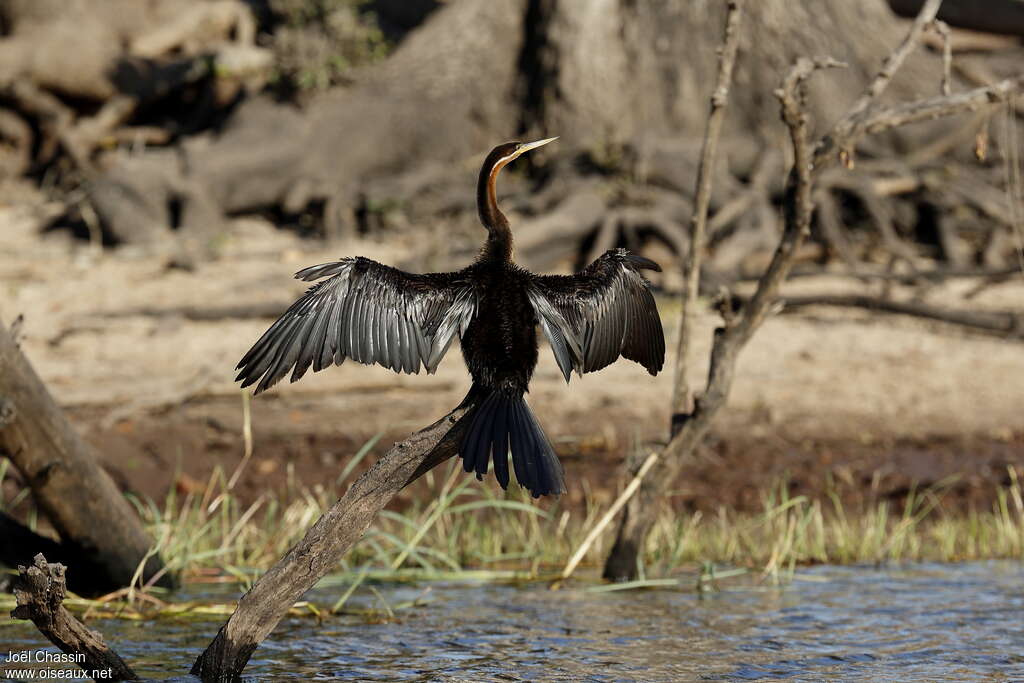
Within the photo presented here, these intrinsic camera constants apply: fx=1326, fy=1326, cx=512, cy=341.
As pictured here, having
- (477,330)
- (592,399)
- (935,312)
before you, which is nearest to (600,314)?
(477,330)

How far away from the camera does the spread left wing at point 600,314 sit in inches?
144

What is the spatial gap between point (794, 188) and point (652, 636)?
1679 mm

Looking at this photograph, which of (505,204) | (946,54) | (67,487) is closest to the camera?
(67,487)

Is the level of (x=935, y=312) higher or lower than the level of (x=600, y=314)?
higher

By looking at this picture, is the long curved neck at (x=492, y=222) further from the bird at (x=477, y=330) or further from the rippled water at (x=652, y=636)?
the rippled water at (x=652, y=636)

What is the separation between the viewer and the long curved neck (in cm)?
377

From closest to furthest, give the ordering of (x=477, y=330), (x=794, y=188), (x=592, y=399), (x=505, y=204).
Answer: (x=477, y=330) → (x=794, y=188) → (x=592, y=399) → (x=505, y=204)

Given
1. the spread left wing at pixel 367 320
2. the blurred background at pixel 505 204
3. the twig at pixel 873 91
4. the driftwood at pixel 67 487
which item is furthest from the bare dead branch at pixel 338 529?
the blurred background at pixel 505 204

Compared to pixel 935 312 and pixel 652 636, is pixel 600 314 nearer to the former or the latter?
pixel 652 636

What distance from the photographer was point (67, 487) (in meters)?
4.52

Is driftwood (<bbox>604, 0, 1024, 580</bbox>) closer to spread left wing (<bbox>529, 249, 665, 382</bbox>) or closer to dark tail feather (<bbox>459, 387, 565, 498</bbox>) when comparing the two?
spread left wing (<bbox>529, 249, 665, 382</bbox>)

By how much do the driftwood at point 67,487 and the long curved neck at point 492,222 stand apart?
161 centimetres

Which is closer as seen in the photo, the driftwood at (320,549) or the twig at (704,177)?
the driftwood at (320,549)

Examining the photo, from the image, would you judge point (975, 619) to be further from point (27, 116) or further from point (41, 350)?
point (27, 116)
